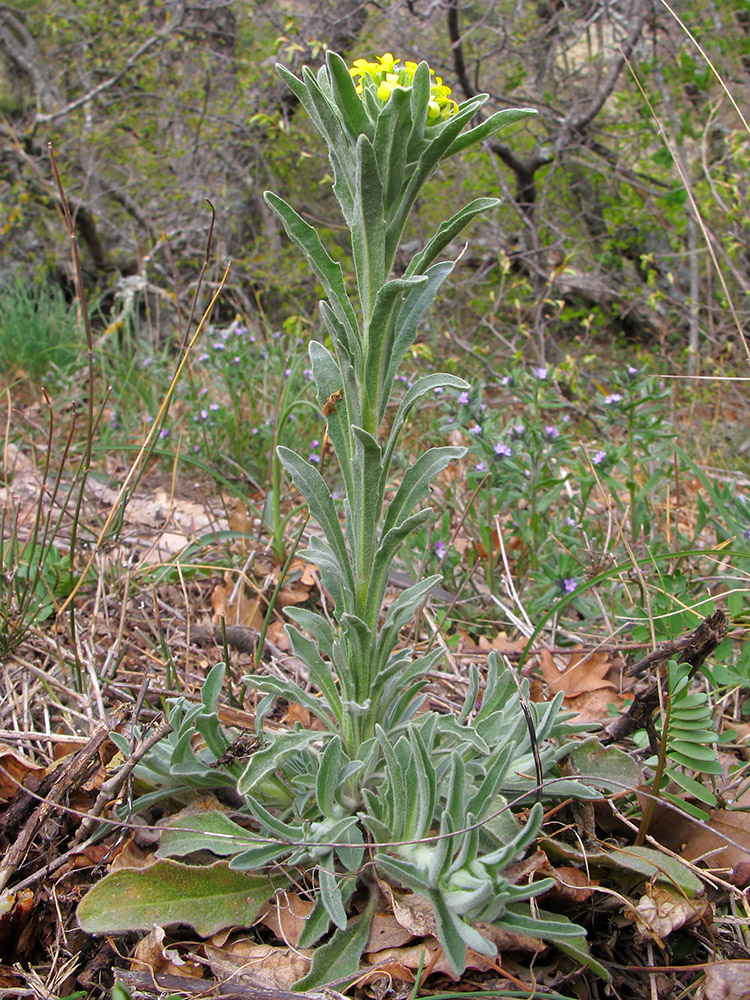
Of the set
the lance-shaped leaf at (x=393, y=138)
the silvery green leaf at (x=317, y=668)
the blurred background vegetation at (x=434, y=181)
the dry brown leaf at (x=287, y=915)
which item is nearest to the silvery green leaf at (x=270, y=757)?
the silvery green leaf at (x=317, y=668)

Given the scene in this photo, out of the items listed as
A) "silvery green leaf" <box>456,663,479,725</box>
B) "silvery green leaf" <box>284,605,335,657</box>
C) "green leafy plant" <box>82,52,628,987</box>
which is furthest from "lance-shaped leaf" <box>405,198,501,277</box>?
"silvery green leaf" <box>456,663,479,725</box>

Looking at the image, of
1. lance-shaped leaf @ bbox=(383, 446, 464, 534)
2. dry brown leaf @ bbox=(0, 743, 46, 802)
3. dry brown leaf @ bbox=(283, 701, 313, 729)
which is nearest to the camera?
lance-shaped leaf @ bbox=(383, 446, 464, 534)

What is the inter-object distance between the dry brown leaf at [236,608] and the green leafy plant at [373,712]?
2.66ft

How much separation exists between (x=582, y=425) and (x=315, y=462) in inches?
90.3

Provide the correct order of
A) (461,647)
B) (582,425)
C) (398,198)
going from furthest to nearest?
1. (582,425)
2. (461,647)
3. (398,198)

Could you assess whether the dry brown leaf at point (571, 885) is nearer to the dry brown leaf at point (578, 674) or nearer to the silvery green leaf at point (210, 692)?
the dry brown leaf at point (578, 674)

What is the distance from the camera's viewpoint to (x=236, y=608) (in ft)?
7.43

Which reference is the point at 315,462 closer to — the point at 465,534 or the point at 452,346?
the point at 465,534

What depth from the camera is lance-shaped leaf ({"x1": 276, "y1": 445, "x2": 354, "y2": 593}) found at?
130 cm

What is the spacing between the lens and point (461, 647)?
215cm

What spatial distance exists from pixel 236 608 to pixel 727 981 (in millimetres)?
1556

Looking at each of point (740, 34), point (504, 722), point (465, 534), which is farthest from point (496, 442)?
point (740, 34)

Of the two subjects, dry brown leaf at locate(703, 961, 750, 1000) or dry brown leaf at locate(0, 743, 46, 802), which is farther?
dry brown leaf at locate(0, 743, 46, 802)

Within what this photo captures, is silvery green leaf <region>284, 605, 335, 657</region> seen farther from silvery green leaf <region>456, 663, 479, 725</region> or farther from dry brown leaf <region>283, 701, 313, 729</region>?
dry brown leaf <region>283, 701, 313, 729</region>
